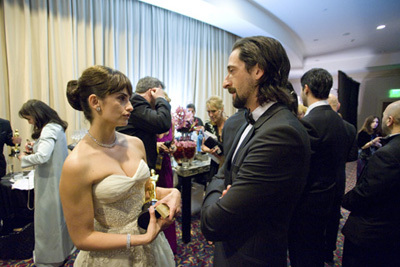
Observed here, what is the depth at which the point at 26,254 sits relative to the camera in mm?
2291

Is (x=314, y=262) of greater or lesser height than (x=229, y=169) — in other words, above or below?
below

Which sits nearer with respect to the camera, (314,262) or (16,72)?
(314,262)

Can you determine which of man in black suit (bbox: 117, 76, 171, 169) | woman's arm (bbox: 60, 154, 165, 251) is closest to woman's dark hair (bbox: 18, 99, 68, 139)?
man in black suit (bbox: 117, 76, 171, 169)

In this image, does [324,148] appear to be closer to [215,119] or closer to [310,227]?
[310,227]

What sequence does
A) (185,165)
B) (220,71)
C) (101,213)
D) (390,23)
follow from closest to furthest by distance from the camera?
(101,213) → (185,165) → (390,23) → (220,71)

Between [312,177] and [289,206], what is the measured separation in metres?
1.00

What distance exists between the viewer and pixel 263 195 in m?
0.80

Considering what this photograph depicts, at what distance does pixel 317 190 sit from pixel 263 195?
118cm

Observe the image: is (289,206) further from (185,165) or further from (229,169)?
(185,165)

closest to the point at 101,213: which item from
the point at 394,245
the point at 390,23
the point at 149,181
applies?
the point at 149,181

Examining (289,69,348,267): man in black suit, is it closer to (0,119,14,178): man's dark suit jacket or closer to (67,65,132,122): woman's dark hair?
(67,65,132,122): woman's dark hair

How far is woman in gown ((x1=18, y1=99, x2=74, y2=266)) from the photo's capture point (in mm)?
2031

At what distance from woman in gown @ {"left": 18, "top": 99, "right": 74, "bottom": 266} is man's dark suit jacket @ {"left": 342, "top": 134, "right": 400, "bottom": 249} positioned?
2635mm

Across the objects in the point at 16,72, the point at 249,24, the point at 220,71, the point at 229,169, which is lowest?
the point at 229,169
